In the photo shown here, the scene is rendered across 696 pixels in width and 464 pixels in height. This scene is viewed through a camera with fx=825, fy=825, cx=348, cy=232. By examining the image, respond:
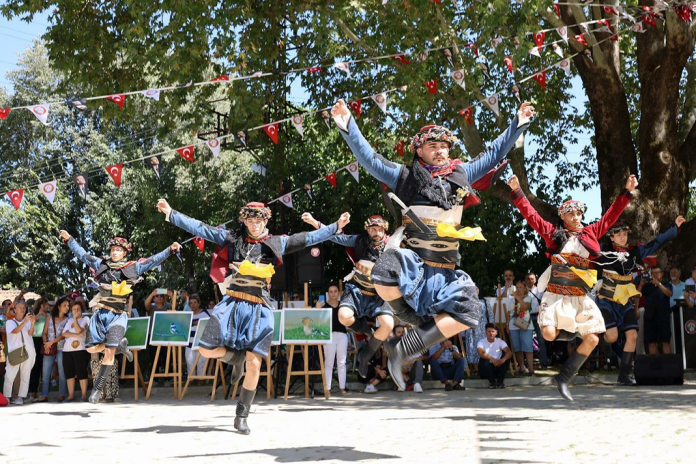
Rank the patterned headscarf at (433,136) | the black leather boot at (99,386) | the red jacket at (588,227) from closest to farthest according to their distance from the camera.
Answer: the patterned headscarf at (433,136) < the red jacket at (588,227) < the black leather boot at (99,386)

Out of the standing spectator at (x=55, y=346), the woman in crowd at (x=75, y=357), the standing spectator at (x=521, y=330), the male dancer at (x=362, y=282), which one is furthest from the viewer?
the standing spectator at (x=521, y=330)

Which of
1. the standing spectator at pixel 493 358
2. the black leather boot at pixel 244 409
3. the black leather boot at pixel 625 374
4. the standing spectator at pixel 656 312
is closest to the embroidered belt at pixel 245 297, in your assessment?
the black leather boot at pixel 244 409

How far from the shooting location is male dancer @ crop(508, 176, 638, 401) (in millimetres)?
8477

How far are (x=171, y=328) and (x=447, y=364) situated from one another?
4.42 metres

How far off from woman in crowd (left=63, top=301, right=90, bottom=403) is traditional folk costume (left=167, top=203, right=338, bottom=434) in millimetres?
5959

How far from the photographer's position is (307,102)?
19047 mm

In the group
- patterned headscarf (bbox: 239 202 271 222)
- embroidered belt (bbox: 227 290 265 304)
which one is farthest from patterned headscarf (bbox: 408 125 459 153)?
embroidered belt (bbox: 227 290 265 304)

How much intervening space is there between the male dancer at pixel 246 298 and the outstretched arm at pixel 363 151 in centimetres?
180

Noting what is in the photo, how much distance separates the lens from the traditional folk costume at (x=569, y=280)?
335 inches

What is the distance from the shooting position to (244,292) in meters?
7.88

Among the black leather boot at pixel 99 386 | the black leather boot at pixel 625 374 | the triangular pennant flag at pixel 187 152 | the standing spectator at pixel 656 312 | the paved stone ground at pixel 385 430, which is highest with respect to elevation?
the triangular pennant flag at pixel 187 152

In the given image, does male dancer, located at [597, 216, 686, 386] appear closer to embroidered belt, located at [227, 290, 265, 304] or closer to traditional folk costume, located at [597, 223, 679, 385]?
traditional folk costume, located at [597, 223, 679, 385]

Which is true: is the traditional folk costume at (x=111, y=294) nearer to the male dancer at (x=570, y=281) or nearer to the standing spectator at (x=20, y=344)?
the standing spectator at (x=20, y=344)

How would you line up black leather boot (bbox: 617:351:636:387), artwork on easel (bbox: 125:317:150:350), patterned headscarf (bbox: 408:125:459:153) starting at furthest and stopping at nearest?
1. artwork on easel (bbox: 125:317:150:350)
2. black leather boot (bbox: 617:351:636:387)
3. patterned headscarf (bbox: 408:125:459:153)
